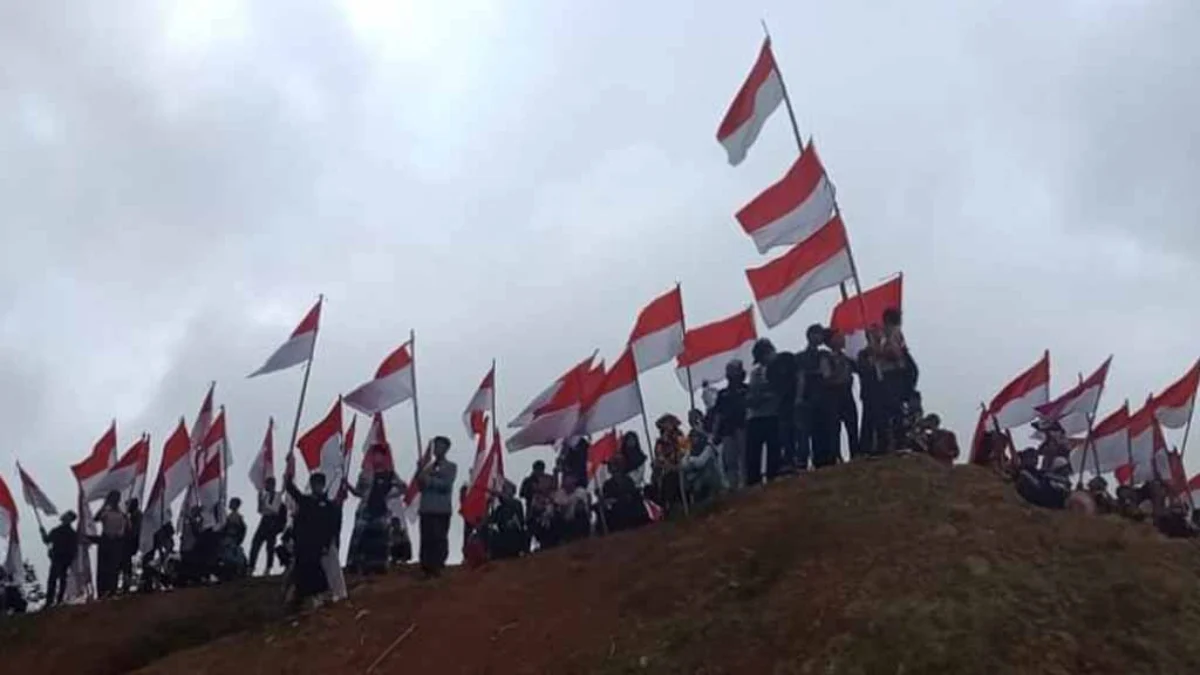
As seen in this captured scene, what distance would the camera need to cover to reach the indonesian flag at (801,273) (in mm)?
20125

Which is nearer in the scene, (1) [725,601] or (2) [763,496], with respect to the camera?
(1) [725,601]

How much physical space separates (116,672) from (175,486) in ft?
19.4

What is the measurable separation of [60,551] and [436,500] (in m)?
7.89

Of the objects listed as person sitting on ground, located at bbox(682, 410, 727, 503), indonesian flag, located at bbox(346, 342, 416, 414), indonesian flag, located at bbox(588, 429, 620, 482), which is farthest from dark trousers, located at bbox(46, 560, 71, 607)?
person sitting on ground, located at bbox(682, 410, 727, 503)

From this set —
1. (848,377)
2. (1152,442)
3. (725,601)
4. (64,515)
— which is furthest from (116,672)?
(1152,442)

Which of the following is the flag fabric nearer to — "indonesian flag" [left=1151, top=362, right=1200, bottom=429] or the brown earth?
the brown earth

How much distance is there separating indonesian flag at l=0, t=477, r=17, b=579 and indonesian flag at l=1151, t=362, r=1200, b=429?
18.7 m

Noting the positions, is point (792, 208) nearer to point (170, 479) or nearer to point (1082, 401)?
point (1082, 401)

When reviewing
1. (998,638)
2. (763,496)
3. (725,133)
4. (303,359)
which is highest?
(725,133)

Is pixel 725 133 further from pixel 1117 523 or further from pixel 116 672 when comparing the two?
pixel 116 672

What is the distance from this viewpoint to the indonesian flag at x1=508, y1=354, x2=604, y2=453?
21.6 m

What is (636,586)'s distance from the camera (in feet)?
57.5

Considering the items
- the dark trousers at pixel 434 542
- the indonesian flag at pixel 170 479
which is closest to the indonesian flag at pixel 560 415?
the dark trousers at pixel 434 542

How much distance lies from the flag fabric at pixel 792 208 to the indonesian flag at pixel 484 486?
5.44 metres
